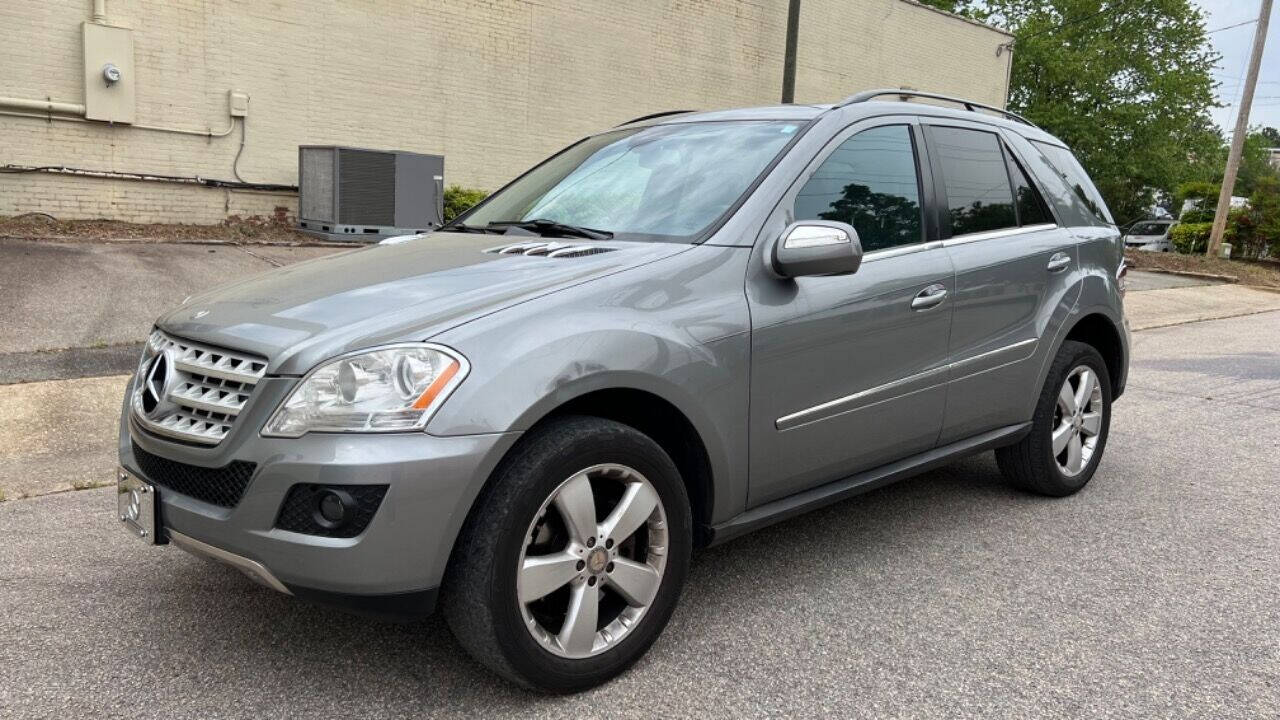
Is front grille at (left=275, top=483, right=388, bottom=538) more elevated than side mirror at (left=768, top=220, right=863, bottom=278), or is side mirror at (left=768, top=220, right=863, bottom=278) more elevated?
side mirror at (left=768, top=220, right=863, bottom=278)

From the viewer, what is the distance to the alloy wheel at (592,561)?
2.65 meters

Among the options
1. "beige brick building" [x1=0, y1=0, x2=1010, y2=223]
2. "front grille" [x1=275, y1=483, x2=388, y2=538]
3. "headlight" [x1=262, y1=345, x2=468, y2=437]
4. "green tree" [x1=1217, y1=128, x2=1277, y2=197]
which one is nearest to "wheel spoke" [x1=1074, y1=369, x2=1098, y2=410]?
"headlight" [x1=262, y1=345, x2=468, y2=437]

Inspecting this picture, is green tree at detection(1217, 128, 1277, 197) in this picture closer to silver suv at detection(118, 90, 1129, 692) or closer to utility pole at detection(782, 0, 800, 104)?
utility pole at detection(782, 0, 800, 104)

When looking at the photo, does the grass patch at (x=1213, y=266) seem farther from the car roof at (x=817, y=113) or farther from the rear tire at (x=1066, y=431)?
the car roof at (x=817, y=113)

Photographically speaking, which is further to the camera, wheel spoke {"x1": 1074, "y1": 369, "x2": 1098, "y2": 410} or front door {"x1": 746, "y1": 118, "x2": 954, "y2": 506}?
wheel spoke {"x1": 1074, "y1": 369, "x2": 1098, "y2": 410}

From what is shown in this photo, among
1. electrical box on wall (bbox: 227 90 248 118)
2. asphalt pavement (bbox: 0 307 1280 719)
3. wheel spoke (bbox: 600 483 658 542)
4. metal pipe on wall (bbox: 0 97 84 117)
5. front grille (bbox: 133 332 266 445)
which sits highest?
electrical box on wall (bbox: 227 90 248 118)

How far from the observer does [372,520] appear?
2.38m

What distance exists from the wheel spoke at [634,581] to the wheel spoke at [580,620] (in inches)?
3.0

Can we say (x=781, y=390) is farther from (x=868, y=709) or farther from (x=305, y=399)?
(x=305, y=399)

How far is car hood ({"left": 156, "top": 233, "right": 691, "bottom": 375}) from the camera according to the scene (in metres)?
2.54

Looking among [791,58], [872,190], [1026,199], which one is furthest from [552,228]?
[791,58]

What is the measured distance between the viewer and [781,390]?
3.20 m

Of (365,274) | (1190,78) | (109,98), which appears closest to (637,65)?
(109,98)

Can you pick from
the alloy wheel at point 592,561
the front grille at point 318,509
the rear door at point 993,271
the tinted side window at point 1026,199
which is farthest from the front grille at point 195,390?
the tinted side window at point 1026,199
